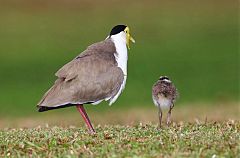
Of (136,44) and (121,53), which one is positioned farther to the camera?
(136,44)

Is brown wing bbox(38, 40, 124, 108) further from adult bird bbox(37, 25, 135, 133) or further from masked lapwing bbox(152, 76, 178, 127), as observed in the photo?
masked lapwing bbox(152, 76, 178, 127)

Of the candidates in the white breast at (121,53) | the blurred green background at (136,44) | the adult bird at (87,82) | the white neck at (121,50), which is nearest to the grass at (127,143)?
the adult bird at (87,82)

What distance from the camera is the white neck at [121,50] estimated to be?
34.2 ft

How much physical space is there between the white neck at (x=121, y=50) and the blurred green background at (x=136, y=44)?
10.3m

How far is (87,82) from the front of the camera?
986 cm

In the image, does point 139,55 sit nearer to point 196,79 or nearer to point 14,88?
point 196,79

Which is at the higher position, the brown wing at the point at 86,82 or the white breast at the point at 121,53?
the white breast at the point at 121,53

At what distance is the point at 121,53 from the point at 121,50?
71mm

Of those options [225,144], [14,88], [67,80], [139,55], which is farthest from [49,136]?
[139,55]

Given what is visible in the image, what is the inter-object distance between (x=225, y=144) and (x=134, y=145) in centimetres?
101

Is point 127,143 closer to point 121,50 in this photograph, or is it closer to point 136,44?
point 121,50

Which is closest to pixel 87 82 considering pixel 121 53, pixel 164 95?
pixel 121 53

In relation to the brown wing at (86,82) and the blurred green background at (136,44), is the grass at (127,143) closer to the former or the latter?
the brown wing at (86,82)

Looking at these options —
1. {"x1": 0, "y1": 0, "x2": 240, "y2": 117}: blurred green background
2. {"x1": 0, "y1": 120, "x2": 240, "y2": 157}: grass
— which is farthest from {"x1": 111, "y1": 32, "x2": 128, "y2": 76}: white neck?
{"x1": 0, "y1": 0, "x2": 240, "y2": 117}: blurred green background
